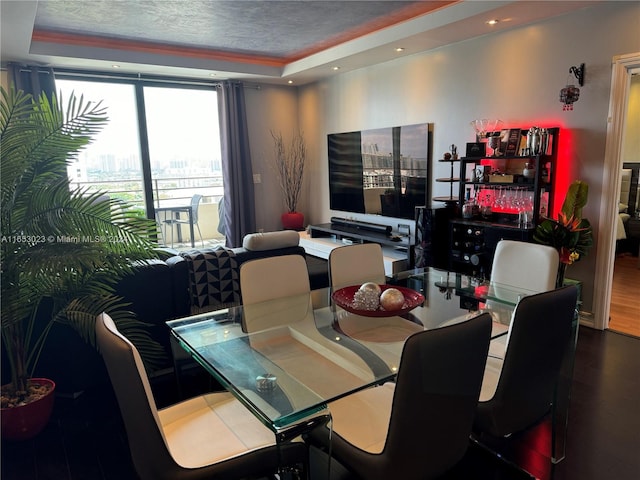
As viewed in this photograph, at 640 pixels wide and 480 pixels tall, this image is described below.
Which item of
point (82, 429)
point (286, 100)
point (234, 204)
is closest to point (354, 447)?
point (82, 429)

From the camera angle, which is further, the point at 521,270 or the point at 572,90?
the point at 572,90

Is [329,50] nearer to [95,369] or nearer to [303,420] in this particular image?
[95,369]

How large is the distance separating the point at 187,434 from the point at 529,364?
128 cm

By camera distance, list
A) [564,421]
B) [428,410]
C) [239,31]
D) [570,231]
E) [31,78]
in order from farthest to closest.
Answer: [31,78], [239,31], [570,231], [564,421], [428,410]

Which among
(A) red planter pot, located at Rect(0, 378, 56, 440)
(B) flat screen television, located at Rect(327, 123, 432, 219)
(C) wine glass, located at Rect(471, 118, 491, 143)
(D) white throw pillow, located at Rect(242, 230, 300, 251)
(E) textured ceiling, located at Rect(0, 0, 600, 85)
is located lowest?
(A) red planter pot, located at Rect(0, 378, 56, 440)

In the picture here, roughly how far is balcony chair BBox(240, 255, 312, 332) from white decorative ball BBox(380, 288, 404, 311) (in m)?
0.42

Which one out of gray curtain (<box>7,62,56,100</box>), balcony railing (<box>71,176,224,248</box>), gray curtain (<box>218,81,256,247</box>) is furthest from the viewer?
gray curtain (<box>218,81,256,247</box>)

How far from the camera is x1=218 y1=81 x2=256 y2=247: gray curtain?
5.99 metres

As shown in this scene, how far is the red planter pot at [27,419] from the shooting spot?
7.09 ft

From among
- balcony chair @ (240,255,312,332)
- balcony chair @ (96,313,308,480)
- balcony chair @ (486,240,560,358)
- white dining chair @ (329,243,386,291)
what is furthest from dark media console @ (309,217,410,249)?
balcony chair @ (96,313,308,480)

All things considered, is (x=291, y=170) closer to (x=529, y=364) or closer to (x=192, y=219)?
(x=192, y=219)

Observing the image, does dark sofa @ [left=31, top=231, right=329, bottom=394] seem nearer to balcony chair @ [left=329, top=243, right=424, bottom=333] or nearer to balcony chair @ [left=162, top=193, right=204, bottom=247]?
balcony chair @ [left=329, top=243, right=424, bottom=333]

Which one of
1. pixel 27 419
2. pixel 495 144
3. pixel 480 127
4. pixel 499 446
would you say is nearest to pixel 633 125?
pixel 480 127

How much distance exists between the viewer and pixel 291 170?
6.62 meters
